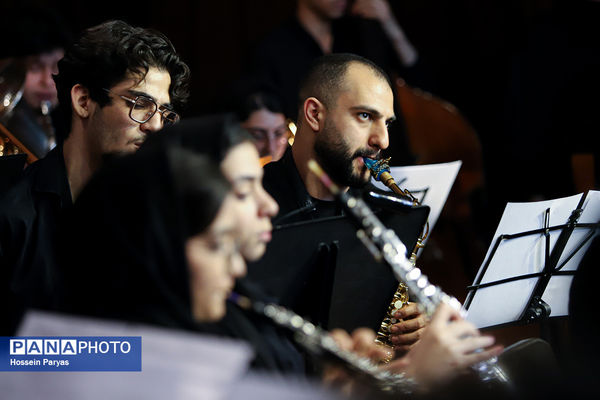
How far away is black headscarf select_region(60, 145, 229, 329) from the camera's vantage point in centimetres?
122

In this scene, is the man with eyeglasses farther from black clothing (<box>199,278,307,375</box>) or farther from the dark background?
the dark background

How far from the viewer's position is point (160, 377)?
3.49ft

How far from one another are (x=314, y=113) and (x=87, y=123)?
0.82 meters

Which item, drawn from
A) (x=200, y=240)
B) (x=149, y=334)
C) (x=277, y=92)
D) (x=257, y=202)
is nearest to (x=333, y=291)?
(x=257, y=202)

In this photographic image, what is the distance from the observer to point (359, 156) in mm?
2494

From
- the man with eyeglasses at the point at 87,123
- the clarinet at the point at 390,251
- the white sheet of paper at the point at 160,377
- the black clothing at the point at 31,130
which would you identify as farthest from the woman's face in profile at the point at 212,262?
the black clothing at the point at 31,130

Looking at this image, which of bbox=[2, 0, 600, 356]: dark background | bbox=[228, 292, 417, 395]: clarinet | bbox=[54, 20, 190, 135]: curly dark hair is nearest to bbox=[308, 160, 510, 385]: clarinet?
bbox=[228, 292, 417, 395]: clarinet

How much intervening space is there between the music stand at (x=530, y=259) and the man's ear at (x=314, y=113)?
2.52 ft

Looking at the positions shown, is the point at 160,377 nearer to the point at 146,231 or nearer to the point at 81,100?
the point at 146,231

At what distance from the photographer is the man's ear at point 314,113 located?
2559 mm

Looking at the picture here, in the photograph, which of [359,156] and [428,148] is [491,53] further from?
[359,156]

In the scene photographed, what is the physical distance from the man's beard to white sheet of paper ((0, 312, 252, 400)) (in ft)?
4.66

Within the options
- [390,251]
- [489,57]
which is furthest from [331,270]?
[489,57]

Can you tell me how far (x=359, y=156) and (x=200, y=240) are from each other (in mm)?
1319
